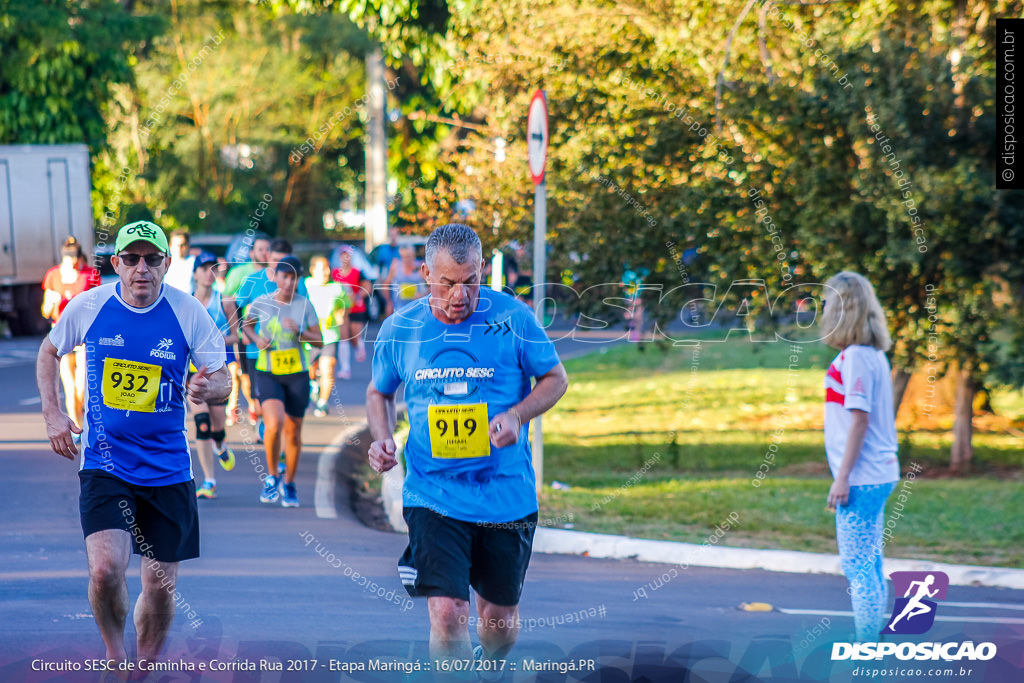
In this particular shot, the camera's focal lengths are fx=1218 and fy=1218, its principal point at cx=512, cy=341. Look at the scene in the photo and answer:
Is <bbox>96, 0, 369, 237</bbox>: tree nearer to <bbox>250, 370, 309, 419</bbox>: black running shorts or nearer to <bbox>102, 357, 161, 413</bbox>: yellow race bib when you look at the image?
<bbox>250, 370, 309, 419</bbox>: black running shorts

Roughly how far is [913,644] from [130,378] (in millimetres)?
3842

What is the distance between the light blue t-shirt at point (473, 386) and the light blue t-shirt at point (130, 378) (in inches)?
40.4

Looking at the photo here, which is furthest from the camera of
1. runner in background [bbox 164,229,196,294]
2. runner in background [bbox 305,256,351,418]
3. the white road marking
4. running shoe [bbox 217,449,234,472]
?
runner in background [bbox 305,256,351,418]

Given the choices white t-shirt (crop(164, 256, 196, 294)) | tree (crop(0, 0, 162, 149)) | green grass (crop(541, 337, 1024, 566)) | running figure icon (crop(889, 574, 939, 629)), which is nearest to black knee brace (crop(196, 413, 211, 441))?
green grass (crop(541, 337, 1024, 566))

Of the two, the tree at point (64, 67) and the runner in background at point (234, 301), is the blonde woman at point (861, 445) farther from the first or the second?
the tree at point (64, 67)

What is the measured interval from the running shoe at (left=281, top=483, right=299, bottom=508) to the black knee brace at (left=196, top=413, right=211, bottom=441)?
737 millimetres

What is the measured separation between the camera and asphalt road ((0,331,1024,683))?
5582 millimetres

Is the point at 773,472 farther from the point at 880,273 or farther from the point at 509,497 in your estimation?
the point at 509,497

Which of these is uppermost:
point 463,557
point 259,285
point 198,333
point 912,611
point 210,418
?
point 198,333

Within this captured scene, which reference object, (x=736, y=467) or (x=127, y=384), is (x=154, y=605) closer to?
(x=127, y=384)

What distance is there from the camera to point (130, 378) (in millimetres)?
4902

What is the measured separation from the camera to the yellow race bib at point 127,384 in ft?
16.1

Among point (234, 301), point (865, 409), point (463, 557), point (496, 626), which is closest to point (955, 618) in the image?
point (865, 409)

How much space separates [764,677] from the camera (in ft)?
18.0
